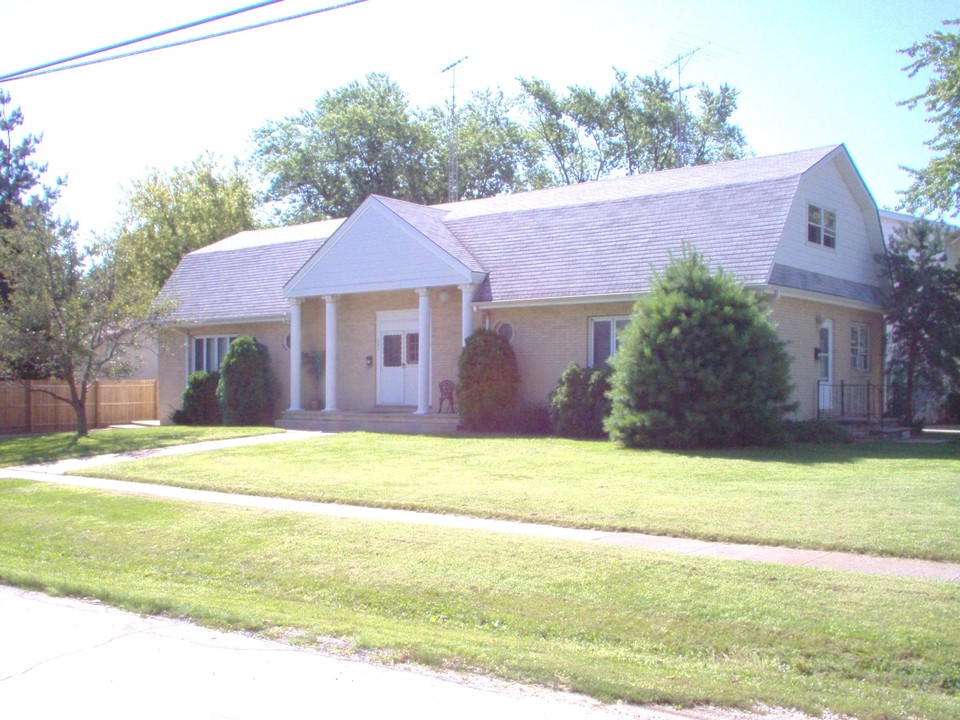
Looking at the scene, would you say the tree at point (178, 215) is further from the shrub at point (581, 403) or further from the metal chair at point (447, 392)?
the shrub at point (581, 403)

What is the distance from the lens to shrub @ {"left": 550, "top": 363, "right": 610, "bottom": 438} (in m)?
19.8

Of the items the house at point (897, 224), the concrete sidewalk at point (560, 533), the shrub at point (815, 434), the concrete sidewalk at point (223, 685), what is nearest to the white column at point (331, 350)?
the concrete sidewalk at point (560, 533)

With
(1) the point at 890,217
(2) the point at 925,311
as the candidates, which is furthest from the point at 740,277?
(1) the point at 890,217

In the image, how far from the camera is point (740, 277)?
19.2m

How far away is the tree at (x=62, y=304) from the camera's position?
21.7m

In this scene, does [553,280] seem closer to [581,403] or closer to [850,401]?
[581,403]

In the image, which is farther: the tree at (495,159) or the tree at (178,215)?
the tree at (495,159)

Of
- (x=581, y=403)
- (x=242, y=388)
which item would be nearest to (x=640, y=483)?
(x=581, y=403)

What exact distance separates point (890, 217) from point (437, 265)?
15.7 metres

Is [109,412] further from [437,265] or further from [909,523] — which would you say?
[909,523]

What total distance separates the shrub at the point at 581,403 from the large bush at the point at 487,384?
4.75ft

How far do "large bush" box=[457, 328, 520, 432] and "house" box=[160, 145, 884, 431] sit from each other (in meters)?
0.81

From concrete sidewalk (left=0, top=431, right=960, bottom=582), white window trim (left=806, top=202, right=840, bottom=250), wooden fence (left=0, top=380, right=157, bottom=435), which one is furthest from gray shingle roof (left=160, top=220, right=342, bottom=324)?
white window trim (left=806, top=202, right=840, bottom=250)

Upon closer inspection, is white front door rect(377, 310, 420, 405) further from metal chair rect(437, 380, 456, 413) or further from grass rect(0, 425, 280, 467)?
grass rect(0, 425, 280, 467)
